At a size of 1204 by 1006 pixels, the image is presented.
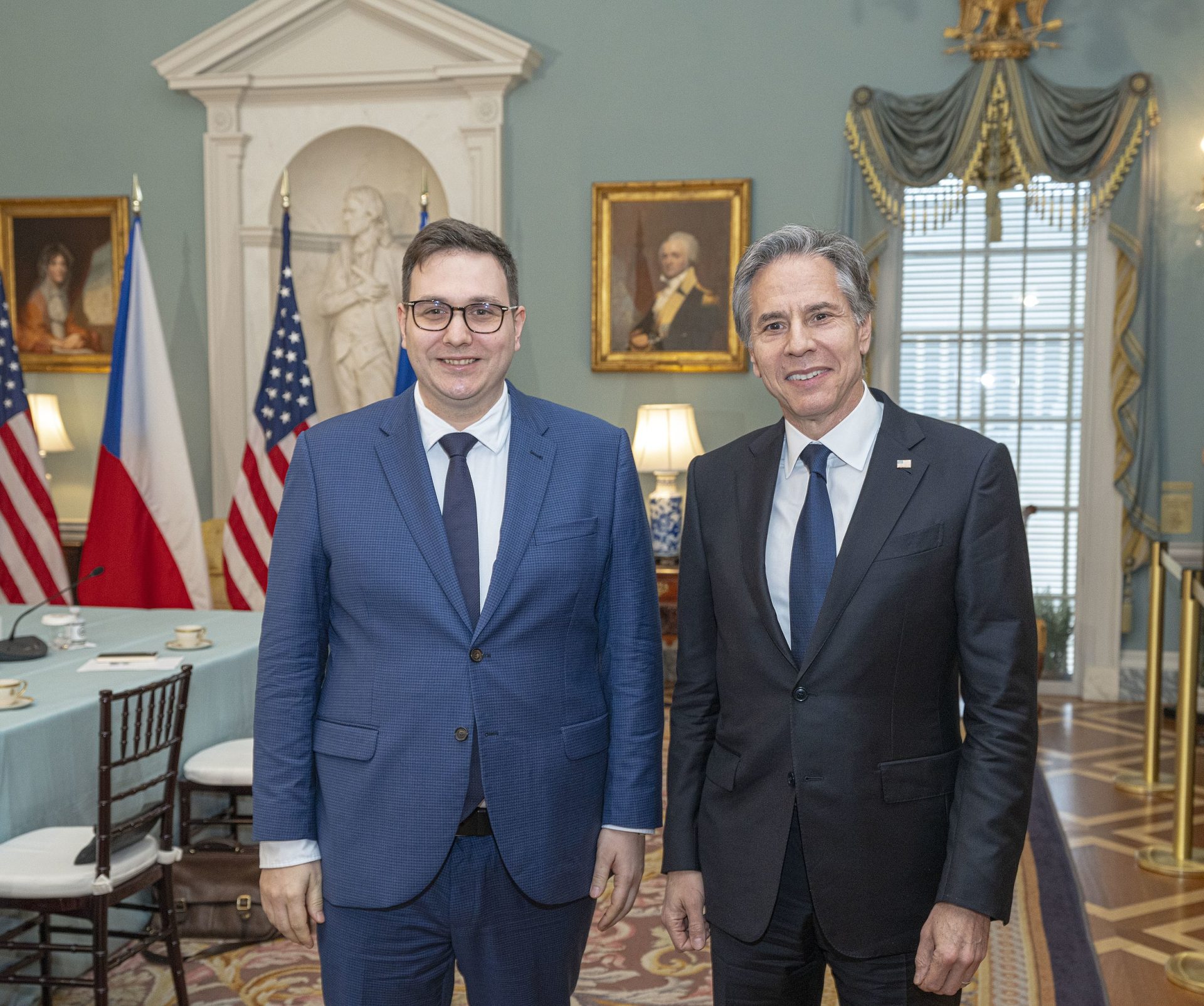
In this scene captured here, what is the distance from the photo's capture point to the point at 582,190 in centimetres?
709

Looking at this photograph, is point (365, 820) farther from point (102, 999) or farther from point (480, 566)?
point (102, 999)

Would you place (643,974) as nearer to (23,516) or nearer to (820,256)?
(820,256)

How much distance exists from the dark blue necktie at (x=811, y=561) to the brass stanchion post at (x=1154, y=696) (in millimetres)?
3974

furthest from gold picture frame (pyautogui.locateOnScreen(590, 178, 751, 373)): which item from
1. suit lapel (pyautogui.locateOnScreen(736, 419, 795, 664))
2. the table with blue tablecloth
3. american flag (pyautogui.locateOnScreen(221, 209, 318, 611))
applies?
suit lapel (pyautogui.locateOnScreen(736, 419, 795, 664))

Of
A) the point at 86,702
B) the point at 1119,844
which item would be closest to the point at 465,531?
the point at 86,702

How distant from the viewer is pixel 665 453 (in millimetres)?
6566

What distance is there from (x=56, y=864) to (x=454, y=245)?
2.08 m

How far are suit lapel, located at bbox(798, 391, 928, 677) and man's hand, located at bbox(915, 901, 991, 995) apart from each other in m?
0.41

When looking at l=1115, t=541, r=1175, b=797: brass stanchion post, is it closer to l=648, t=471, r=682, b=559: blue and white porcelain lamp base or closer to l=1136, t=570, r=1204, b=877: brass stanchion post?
l=1136, t=570, r=1204, b=877: brass stanchion post

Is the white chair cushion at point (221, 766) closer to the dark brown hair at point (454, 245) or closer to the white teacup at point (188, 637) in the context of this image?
the white teacup at point (188, 637)

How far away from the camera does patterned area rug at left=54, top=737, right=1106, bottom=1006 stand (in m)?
3.31

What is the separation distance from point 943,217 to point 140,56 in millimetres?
5126

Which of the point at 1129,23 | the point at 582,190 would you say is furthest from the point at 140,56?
the point at 1129,23

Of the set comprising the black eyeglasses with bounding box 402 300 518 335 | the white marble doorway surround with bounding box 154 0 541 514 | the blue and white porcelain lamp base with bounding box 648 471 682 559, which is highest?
the white marble doorway surround with bounding box 154 0 541 514
